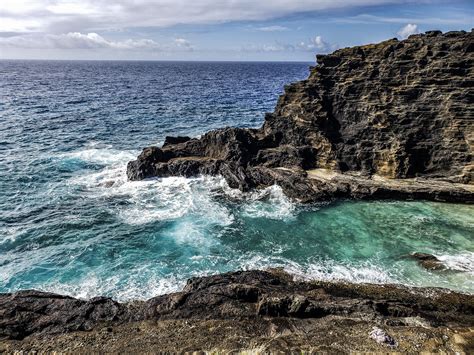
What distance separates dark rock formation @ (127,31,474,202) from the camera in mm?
38438

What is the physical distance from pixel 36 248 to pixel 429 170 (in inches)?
1597

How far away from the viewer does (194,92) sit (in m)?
126

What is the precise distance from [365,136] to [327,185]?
8912mm

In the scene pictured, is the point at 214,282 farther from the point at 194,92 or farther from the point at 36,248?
the point at 194,92

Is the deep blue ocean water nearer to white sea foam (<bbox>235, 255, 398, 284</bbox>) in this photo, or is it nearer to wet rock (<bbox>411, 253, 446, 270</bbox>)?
white sea foam (<bbox>235, 255, 398, 284</bbox>)

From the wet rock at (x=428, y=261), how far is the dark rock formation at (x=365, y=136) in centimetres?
1087

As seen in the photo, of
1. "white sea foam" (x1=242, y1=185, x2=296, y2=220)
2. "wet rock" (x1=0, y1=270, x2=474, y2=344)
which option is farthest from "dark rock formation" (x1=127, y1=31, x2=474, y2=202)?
"wet rock" (x1=0, y1=270, x2=474, y2=344)

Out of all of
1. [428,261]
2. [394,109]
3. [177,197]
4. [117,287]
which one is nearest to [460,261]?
[428,261]

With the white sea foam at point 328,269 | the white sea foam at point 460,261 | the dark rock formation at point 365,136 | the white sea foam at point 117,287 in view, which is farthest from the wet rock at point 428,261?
the white sea foam at point 117,287

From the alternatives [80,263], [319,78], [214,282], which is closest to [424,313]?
[214,282]

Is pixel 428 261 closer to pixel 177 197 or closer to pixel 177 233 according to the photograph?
pixel 177 233

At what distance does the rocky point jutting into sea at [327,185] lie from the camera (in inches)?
671

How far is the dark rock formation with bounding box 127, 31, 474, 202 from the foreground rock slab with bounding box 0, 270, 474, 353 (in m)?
18.3

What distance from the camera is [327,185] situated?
39.3m
